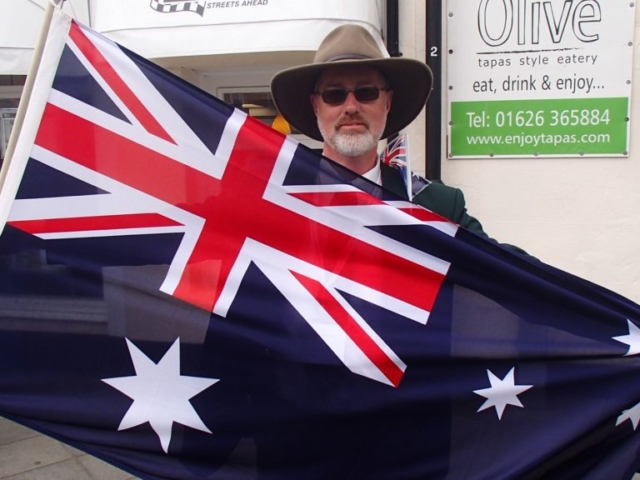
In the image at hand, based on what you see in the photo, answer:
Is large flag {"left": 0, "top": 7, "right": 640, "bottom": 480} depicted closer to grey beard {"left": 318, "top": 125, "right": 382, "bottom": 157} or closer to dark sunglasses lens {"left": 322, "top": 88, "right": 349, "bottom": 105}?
grey beard {"left": 318, "top": 125, "right": 382, "bottom": 157}

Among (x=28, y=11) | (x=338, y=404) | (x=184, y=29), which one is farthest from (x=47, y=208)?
(x=28, y=11)

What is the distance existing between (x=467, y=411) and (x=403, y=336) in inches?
11.9

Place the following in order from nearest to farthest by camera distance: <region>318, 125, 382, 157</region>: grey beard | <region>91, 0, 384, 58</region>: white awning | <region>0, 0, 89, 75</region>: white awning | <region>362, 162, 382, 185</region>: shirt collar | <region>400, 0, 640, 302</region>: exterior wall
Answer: <region>318, 125, 382, 157</region>: grey beard → <region>362, 162, 382, 185</region>: shirt collar → <region>91, 0, 384, 58</region>: white awning → <region>0, 0, 89, 75</region>: white awning → <region>400, 0, 640, 302</region>: exterior wall

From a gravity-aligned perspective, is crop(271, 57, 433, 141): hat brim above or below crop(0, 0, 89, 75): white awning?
below

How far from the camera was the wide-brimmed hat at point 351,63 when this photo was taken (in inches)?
91.6

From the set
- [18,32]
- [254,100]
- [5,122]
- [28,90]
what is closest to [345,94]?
[28,90]

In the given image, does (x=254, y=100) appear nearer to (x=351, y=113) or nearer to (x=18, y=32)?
(x=18, y=32)

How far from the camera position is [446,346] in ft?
6.20

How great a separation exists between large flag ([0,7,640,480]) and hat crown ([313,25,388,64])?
0.59 m

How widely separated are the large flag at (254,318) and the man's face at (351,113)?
0.36 m

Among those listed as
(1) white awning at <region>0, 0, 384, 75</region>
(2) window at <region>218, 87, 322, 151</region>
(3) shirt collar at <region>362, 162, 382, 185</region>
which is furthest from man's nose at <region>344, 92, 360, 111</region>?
(2) window at <region>218, 87, 322, 151</region>

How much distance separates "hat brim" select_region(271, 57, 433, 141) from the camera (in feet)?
7.73

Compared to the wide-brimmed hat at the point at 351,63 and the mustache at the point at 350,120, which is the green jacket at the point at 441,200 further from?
the wide-brimmed hat at the point at 351,63

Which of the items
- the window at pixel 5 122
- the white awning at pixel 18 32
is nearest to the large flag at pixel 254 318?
the white awning at pixel 18 32
